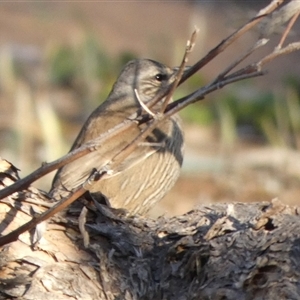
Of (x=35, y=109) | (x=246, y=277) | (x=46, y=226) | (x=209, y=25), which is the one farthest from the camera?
(x=209, y=25)

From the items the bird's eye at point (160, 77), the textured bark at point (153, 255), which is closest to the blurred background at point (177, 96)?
the bird's eye at point (160, 77)

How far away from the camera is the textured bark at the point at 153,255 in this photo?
2867 mm

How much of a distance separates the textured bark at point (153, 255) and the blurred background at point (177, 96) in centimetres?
265

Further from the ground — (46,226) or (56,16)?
(56,16)

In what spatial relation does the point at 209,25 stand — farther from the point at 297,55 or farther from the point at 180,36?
the point at 297,55

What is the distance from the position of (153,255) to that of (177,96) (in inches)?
214

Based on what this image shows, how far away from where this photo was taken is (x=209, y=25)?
13.2 metres

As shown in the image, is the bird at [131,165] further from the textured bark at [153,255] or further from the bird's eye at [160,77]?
the textured bark at [153,255]

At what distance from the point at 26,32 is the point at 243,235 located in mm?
10734

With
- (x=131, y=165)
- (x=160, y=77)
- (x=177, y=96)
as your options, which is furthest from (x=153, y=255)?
(x=177, y=96)

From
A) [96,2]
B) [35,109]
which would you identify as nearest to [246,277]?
[35,109]

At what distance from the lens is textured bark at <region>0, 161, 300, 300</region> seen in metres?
2.87

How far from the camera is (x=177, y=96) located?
334 inches

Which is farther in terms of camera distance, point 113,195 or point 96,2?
point 96,2
